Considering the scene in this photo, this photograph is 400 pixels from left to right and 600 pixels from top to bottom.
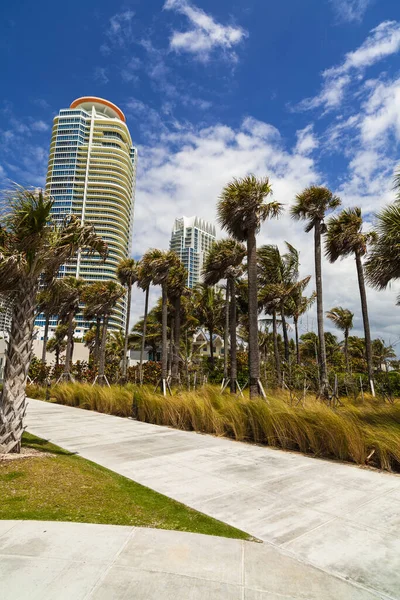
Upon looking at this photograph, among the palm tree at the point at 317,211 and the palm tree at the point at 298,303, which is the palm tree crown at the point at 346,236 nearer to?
the palm tree at the point at 317,211

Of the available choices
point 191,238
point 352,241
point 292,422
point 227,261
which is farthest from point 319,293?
point 191,238

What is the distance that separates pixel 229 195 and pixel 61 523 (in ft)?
43.7

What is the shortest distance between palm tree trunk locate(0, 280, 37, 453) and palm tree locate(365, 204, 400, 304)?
28.0 feet

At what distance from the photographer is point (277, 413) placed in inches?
340

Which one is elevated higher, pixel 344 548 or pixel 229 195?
pixel 229 195

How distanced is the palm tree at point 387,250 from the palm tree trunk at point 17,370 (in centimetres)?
853

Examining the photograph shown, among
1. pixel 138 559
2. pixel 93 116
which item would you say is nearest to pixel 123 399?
pixel 138 559

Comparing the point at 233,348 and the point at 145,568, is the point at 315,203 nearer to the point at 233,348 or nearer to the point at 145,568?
the point at 233,348

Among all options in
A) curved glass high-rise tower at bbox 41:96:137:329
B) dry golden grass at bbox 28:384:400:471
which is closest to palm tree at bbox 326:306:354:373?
dry golden grass at bbox 28:384:400:471

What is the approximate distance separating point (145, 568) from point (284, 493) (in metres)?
2.88

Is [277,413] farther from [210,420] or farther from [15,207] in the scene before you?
[15,207]

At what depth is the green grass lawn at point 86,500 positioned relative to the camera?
392cm

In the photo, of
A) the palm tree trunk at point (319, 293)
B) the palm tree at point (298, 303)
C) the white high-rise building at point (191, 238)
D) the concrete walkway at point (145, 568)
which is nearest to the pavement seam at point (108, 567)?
the concrete walkway at point (145, 568)

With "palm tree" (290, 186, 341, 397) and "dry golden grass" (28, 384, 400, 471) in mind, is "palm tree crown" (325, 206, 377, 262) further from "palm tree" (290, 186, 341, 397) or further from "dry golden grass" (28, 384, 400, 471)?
"dry golden grass" (28, 384, 400, 471)
